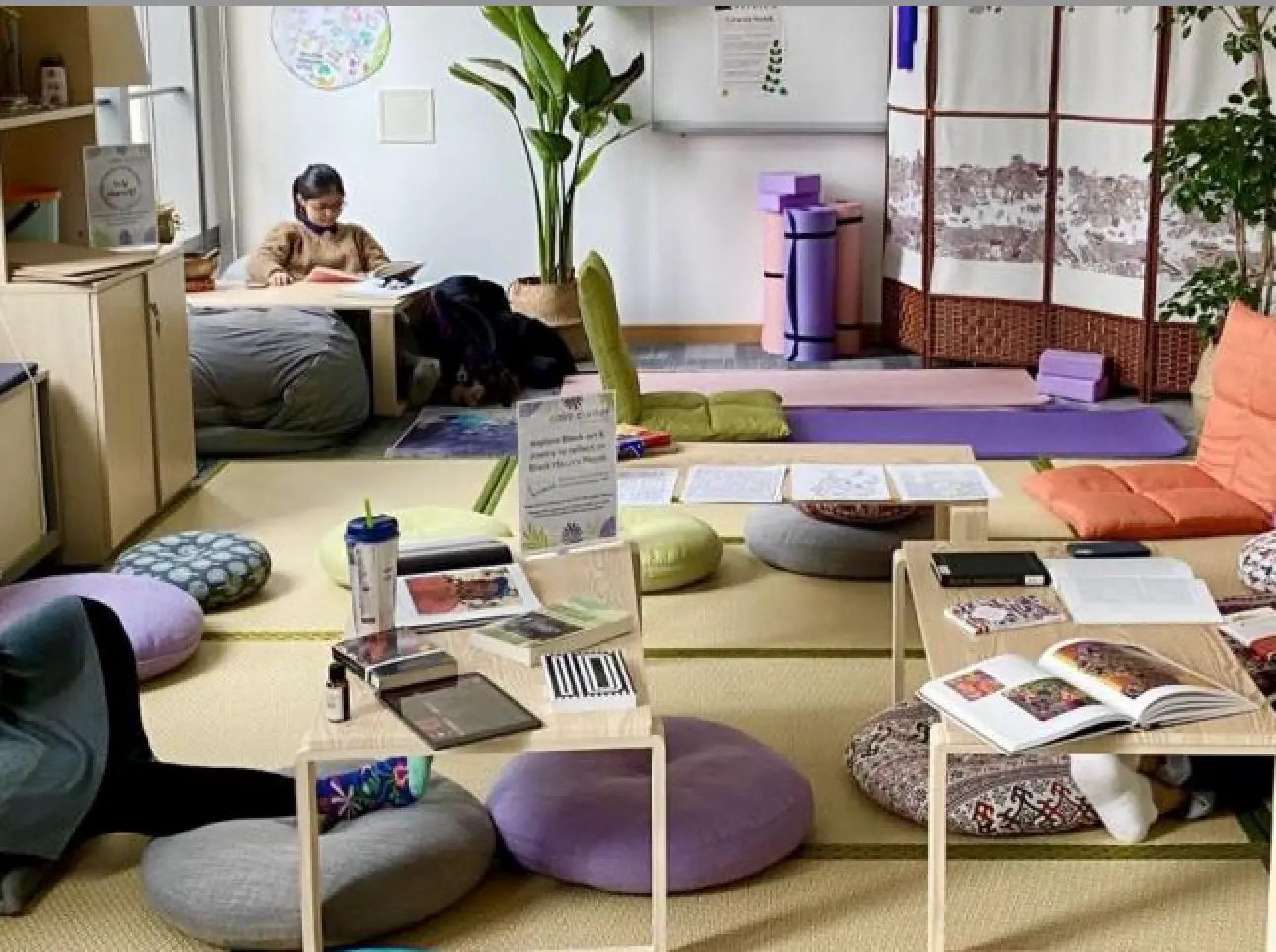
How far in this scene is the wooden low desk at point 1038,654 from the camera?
2.32 metres

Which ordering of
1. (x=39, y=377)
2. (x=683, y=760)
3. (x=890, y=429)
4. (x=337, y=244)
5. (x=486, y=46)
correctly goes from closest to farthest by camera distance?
(x=683, y=760) → (x=39, y=377) → (x=890, y=429) → (x=337, y=244) → (x=486, y=46)

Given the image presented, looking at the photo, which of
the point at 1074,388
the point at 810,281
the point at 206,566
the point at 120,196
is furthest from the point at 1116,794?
the point at 810,281

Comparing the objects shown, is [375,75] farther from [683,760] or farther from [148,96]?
[683,760]

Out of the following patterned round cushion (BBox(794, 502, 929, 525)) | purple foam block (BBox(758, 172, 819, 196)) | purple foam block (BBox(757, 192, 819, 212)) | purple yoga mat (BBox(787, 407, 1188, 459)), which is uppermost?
purple foam block (BBox(758, 172, 819, 196))

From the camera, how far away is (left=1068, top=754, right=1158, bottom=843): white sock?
2924mm

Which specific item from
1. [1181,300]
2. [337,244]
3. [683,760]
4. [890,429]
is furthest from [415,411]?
[683,760]

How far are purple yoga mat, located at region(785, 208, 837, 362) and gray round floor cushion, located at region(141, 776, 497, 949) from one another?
16.1 ft

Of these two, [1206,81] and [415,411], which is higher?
[1206,81]

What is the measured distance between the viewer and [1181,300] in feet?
21.1

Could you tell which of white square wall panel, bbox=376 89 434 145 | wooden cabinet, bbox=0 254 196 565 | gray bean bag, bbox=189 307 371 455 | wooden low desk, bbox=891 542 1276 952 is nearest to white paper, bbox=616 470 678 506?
wooden low desk, bbox=891 542 1276 952

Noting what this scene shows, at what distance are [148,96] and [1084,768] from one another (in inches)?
222

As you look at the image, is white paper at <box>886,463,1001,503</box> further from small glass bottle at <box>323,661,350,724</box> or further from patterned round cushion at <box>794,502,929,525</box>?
small glass bottle at <box>323,661,350,724</box>

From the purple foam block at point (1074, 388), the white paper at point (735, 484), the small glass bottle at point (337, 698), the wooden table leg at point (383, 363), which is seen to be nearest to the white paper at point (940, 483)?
the white paper at point (735, 484)

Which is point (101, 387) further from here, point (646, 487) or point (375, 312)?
point (375, 312)
